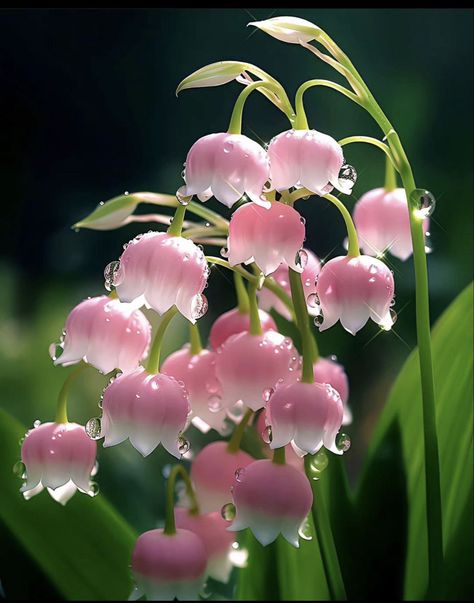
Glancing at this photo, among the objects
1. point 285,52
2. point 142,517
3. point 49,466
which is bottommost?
point 142,517

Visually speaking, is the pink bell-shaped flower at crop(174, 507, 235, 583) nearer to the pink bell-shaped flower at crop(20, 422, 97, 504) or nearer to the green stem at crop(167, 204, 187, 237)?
the pink bell-shaped flower at crop(20, 422, 97, 504)

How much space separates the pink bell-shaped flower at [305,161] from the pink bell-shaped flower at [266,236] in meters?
0.01

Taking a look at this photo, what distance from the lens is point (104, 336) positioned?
1.37 ft

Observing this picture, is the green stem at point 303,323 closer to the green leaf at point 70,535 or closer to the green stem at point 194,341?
the green stem at point 194,341

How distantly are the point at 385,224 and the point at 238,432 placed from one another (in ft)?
0.49

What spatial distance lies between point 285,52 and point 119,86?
182 mm

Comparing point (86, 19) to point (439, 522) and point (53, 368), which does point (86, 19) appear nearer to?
point (53, 368)

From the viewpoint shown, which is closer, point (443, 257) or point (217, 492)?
point (217, 492)

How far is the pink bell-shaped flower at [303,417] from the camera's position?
1.26 ft

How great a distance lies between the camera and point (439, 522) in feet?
1.40

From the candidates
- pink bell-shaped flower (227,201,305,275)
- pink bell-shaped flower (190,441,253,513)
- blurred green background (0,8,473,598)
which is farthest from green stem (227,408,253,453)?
blurred green background (0,8,473,598)

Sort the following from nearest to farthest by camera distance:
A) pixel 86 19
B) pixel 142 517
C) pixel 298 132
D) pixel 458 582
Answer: pixel 298 132, pixel 458 582, pixel 142 517, pixel 86 19

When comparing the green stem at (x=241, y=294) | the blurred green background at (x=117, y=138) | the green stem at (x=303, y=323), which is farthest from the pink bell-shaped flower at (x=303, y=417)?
the blurred green background at (x=117, y=138)

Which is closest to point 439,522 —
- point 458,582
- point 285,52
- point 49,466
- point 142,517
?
point 458,582
